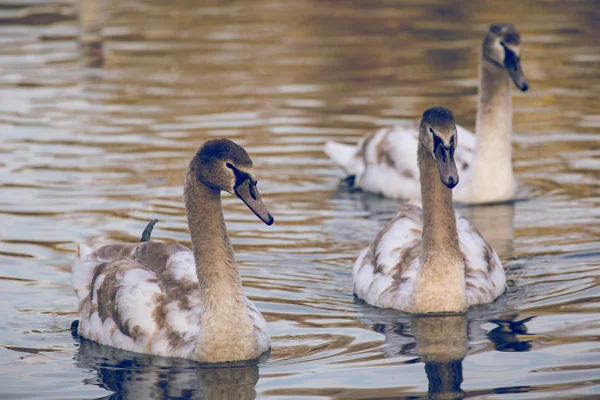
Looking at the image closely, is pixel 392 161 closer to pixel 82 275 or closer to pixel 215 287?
pixel 82 275

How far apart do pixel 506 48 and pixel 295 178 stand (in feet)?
9.57

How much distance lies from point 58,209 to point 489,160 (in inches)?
185

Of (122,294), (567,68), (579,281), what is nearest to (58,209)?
(122,294)

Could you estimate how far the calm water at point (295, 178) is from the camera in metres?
9.24

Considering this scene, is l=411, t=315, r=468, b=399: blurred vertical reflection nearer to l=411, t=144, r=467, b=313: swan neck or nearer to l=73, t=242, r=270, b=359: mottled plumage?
l=411, t=144, r=467, b=313: swan neck

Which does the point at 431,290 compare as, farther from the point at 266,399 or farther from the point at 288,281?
the point at 266,399

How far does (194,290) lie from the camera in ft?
32.9

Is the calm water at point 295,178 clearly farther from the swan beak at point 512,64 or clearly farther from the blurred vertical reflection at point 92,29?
the swan beak at point 512,64

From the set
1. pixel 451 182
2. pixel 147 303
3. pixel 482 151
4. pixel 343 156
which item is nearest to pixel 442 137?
pixel 451 182

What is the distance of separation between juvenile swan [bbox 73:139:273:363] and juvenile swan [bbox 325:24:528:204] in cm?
→ 534

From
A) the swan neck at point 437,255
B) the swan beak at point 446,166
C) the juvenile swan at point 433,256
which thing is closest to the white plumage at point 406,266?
the juvenile swan at point 433,256

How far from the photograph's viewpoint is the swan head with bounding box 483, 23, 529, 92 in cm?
1485

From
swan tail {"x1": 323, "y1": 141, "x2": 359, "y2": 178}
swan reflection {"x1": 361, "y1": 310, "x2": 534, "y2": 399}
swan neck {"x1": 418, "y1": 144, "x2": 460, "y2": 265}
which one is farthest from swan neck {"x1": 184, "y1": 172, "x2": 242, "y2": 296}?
swan tail {"x1": 323, "y1": 141, "x2": 359, "y2": 178}

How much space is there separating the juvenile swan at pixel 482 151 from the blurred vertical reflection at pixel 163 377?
6.17 meters
